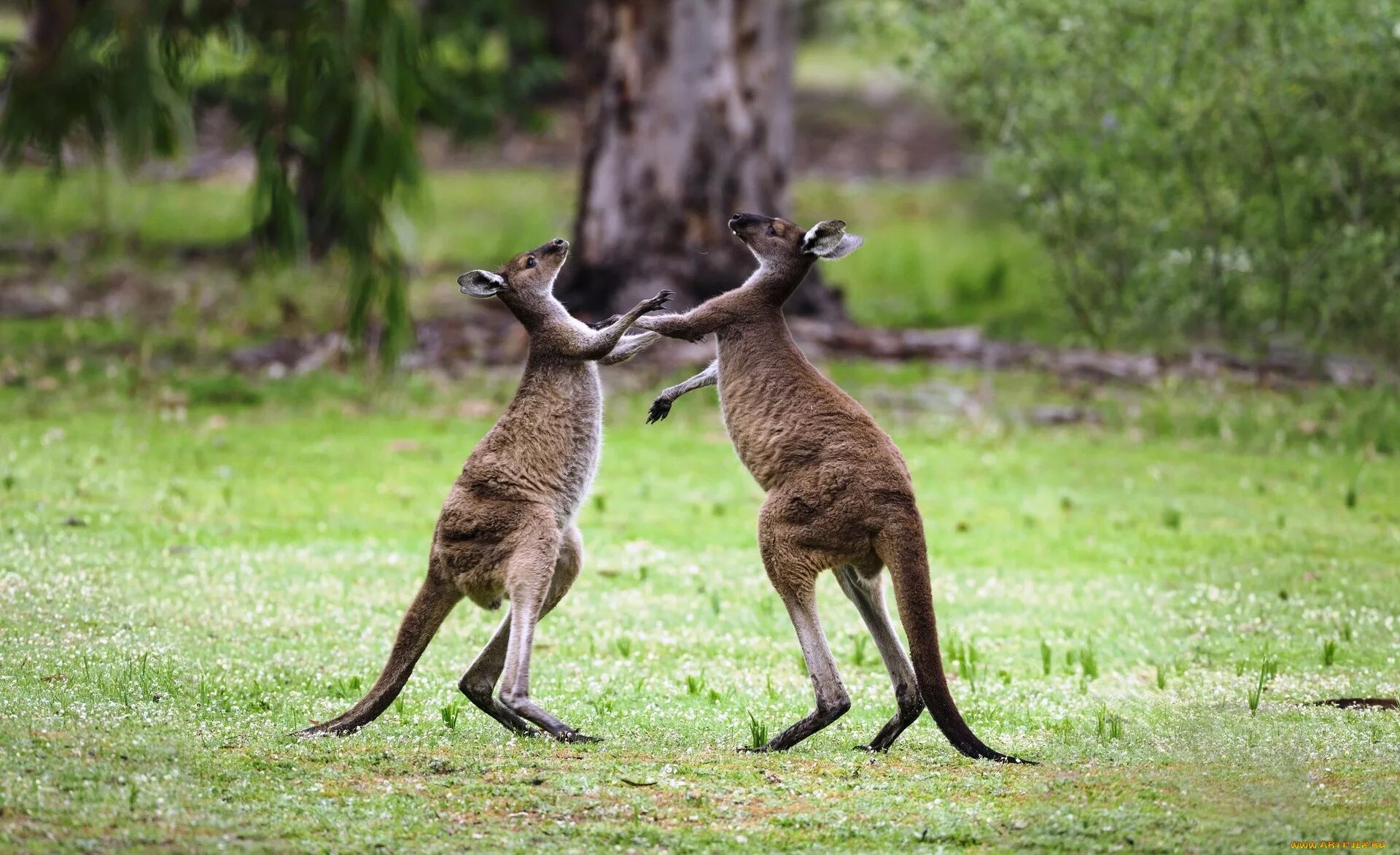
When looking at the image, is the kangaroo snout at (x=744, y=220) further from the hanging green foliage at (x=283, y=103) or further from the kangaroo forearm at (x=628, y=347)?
the hanging green foliage at (x=283, y=103)

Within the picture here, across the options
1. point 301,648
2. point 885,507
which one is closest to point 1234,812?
point 885,507

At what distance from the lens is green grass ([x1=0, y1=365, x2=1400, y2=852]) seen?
533 centimetres

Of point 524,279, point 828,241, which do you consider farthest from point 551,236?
point 828,241

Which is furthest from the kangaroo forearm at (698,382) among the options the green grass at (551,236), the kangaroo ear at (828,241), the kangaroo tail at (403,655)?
the green grass at (551,236)

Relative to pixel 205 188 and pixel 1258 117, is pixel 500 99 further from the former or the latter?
pixel 1258 117

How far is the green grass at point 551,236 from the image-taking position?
1948 centimetres

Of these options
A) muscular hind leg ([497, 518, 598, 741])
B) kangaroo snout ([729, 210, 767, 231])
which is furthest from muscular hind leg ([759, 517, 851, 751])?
kangaroo snout ([729, 210, 767, 231])

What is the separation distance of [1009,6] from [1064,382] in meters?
3.63

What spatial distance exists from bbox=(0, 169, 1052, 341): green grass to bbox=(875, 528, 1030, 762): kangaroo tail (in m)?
11.7

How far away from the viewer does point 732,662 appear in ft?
26.7

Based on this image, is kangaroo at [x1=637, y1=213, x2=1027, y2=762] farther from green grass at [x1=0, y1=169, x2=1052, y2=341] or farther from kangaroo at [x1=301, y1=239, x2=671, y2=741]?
green grass at [x1=0, y1=169, x2=1052, y2=341]

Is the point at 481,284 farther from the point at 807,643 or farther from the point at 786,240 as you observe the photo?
the point at 807,643

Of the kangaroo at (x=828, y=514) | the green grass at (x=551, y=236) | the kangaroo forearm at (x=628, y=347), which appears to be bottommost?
the green grass at (x=551, y=236)

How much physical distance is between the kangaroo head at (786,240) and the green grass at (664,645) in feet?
6.15
